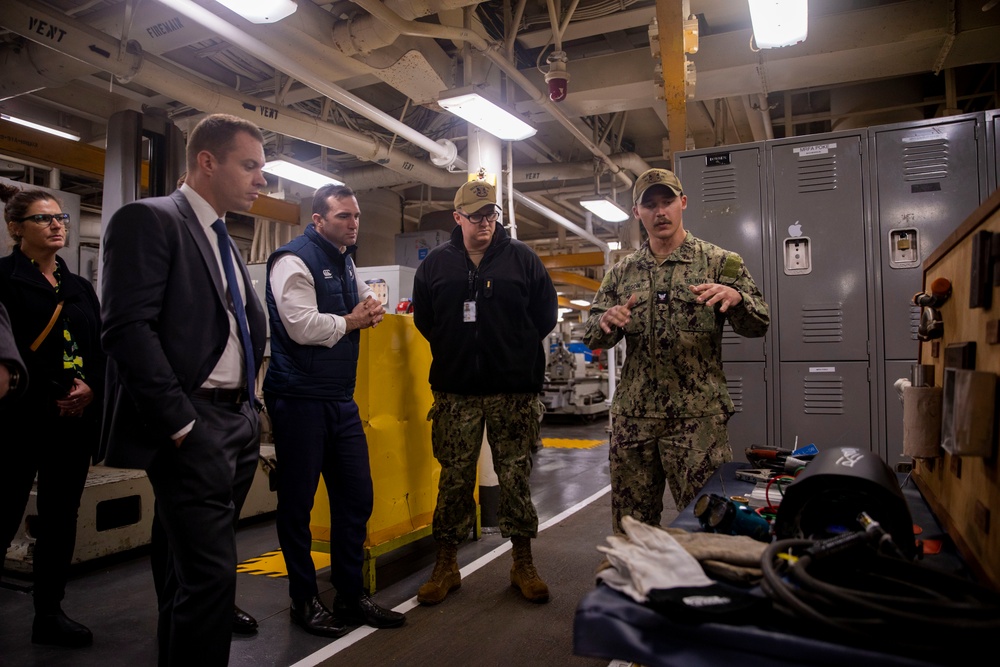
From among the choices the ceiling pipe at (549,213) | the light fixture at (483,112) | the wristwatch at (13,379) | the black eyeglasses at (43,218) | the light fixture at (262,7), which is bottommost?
the wristwatch at (13,379)

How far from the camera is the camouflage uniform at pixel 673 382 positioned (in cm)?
225

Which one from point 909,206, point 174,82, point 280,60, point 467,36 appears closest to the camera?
point 909,206

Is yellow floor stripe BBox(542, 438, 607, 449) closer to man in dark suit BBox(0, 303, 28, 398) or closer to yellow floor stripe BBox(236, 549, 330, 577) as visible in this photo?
yellow floor stripe BBox(236, 549, 330, 577)

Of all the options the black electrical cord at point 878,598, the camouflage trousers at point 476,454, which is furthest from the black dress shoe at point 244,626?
the black electrical cord at point 878,598

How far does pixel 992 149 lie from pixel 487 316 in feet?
8.87

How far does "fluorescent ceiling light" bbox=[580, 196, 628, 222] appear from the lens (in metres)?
7.77

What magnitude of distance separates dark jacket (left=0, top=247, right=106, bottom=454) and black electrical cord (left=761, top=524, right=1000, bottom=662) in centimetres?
263

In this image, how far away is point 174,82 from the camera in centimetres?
484

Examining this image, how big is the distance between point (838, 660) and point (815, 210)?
319 cm

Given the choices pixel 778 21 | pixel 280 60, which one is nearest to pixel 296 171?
pixel 280 60

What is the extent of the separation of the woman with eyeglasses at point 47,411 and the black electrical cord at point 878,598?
2.67m

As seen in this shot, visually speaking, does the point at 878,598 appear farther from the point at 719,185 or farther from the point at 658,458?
the point at 719,185

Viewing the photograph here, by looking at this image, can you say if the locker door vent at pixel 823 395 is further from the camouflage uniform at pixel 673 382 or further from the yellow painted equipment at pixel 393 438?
the yellow painted equipment at pixel 393 438

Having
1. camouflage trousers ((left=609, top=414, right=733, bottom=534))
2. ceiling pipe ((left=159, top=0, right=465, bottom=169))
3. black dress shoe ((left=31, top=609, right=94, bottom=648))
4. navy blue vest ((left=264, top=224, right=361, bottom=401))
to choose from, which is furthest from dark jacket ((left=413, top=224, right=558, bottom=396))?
ceiling pipe ((left=159, top=0, right=465, bottom=169))
